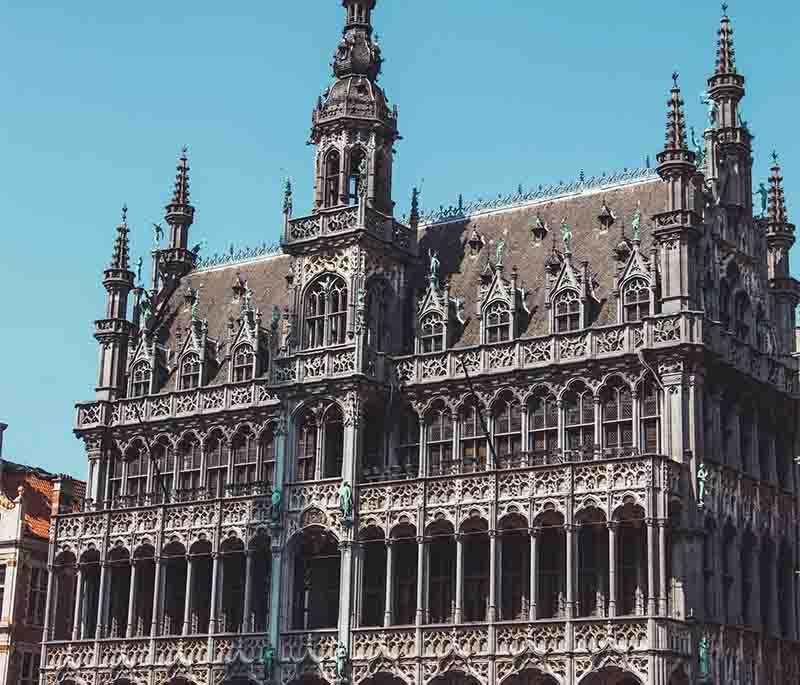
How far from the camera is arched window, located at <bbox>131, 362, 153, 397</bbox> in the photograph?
8019cm

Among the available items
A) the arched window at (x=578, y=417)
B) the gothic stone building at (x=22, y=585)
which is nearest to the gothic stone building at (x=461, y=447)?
the arched window at (x=578, y=417)

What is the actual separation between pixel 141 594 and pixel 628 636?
26.2 meters

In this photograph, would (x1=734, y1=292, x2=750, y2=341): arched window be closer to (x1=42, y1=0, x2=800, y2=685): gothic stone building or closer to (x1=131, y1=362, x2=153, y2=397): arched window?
(x1=42, y1=0, x2=800, y2=685): gothic stone building

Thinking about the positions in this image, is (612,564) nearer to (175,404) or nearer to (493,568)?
(493,568)

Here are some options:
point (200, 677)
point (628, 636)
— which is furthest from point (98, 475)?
point (628, 636)

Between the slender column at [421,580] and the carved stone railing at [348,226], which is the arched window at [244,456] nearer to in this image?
the carved stone railing at [348,226]

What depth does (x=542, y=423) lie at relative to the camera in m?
66.8

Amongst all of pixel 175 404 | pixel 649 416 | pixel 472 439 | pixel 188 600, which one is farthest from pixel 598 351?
pixel 175 404

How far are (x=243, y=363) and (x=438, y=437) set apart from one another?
1137 centimetres

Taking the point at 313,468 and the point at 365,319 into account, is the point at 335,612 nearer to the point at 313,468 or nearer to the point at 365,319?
the point at 313,468

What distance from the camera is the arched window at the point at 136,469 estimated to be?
79125 mm

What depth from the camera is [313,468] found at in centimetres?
7081

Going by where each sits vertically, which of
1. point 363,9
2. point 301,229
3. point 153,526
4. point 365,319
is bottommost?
point 153,526

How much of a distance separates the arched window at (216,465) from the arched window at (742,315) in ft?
76.5
